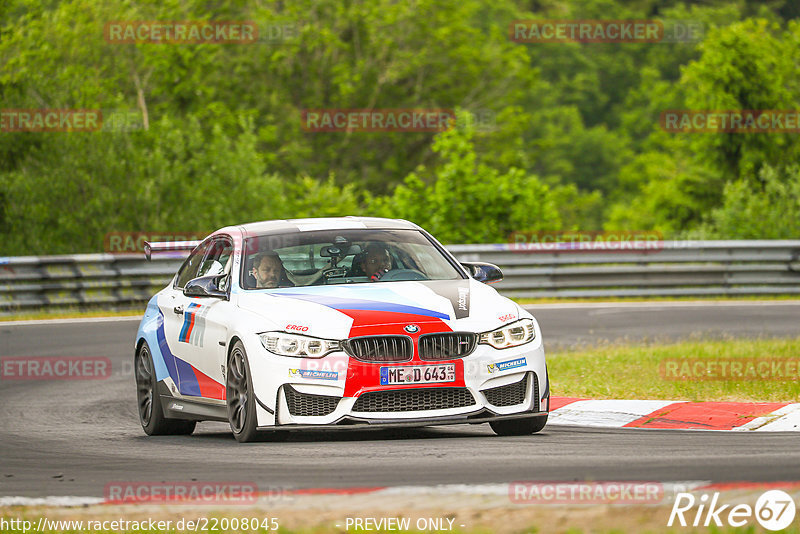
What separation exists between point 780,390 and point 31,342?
1065cm

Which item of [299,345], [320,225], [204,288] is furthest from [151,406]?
[299,345]

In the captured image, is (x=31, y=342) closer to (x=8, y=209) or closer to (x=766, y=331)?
(x=766, y=331)

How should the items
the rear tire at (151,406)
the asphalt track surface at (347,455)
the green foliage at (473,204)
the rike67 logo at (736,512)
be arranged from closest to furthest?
the rike67 logo at (736,512) → the asphalt track surface at (347,455) → the rear tire at (151,406) → the green foliage at (473,204)

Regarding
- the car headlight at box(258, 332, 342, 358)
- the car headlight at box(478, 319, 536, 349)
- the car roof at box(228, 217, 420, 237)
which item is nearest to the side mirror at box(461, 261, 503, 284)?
the car roof at box(228, 217, 420, 237)

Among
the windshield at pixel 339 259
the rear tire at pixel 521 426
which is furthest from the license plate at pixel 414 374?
the windshield at pixel 339 259

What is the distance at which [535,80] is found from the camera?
61.6 m

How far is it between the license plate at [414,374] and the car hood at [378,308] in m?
0.24

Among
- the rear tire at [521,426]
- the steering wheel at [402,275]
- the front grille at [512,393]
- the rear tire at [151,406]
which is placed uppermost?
the steering wheel at [402,275]

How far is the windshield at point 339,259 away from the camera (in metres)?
9.64

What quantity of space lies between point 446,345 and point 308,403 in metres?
0.93

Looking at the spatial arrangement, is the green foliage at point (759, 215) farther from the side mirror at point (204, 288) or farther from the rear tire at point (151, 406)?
the side mirror at point (204, 288)

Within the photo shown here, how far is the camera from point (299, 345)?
28.0 feet

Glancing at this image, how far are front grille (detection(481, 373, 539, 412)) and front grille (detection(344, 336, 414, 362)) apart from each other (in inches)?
22.6

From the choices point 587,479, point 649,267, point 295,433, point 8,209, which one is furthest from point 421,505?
point 8,209
